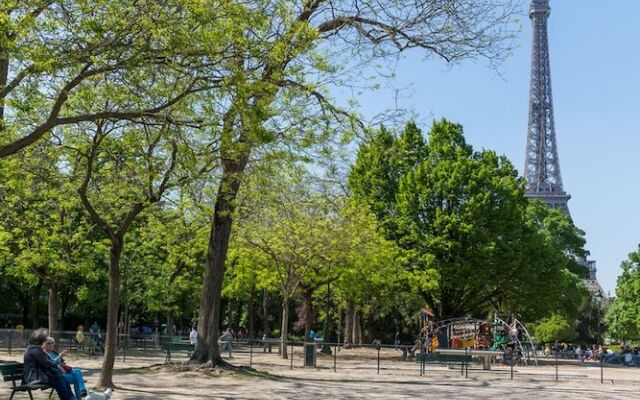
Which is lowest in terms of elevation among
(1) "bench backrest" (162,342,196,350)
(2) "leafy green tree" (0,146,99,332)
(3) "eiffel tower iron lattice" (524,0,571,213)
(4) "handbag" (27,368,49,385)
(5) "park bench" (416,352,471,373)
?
(5) "park bench" (416,352,471,373)

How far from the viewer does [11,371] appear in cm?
1384

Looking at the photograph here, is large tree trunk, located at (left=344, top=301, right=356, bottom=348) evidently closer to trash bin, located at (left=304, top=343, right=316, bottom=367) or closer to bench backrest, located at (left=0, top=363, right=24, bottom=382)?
trash bin, located at (left=304, top=343, right=316, bottom=367)

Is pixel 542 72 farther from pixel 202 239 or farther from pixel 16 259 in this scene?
pixel 16 259

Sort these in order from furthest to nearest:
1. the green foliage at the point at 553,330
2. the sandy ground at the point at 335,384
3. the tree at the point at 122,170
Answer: the green foliage at the point at 553,330, the sandy ground at the point at 335,384, the tree at the point at 122,170

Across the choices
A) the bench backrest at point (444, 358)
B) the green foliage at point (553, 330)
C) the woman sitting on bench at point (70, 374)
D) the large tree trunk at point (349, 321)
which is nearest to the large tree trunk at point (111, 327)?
the woman sitting on bench at point (70, 374)

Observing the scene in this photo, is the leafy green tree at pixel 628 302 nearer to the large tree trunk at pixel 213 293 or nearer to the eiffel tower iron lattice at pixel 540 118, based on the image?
the large tree trunk at pixel 213 293

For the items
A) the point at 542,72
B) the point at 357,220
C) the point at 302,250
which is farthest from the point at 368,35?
the point at 542,72

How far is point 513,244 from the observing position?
43.3m

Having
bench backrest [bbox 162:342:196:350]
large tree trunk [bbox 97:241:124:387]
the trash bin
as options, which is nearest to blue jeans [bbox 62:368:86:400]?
large tree trunk [bbox 97:241:124:387]

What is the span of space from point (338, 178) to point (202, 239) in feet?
60.6

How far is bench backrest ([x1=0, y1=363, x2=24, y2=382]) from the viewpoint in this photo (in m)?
13.6

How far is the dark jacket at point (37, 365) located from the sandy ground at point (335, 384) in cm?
252

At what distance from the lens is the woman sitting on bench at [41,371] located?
12766 millimetres

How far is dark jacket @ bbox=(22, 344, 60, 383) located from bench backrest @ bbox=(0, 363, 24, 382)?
97 centimetres
